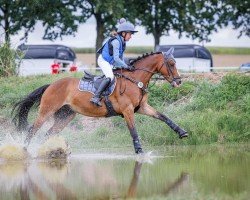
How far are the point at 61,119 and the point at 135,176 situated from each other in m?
5.69

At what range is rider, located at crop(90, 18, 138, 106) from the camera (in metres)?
19.4

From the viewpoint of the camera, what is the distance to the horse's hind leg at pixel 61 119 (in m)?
20.5

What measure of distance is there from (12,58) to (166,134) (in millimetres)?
10989

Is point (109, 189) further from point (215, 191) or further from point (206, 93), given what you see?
point (206, 93)

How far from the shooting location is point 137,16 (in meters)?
48.5

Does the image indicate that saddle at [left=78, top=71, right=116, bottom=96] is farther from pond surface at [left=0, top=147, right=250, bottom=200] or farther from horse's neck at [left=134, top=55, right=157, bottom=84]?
pond surface at [left=0, top=147, right=250, bottom=200]

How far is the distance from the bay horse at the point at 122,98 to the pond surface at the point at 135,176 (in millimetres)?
876

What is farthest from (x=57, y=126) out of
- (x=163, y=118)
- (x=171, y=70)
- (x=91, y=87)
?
(x=171, y=70)

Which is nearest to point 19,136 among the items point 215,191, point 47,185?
point 47,185

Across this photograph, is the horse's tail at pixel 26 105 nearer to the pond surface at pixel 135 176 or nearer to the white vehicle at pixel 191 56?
the pond surface at pixel 135 176

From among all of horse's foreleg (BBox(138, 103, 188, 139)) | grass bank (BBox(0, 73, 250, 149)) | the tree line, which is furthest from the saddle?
the tree line

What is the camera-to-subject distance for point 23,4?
4703 cm

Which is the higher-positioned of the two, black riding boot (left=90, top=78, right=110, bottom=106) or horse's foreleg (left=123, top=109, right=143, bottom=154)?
black riding boot (left=90, top=78, right=110, bottom=106)

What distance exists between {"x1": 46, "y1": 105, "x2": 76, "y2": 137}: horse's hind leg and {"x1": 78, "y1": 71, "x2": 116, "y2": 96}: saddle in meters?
0.65
